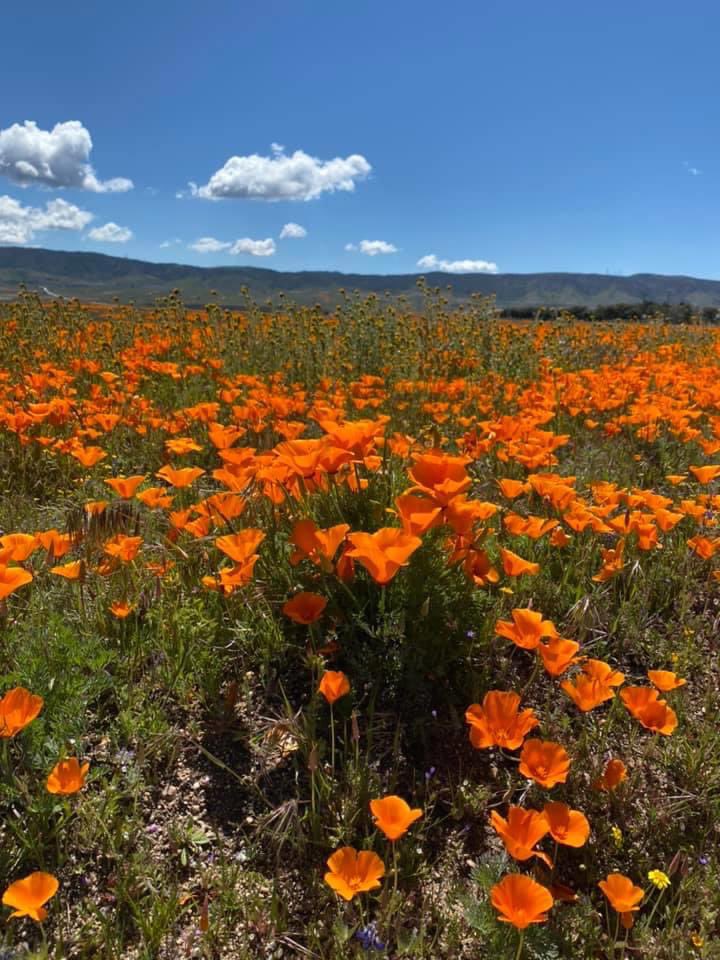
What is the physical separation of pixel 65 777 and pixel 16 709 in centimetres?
18

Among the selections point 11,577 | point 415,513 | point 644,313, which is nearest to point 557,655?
point 415,513

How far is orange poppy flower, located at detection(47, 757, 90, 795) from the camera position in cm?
132

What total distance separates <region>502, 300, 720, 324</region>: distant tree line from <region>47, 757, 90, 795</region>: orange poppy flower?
7.74 meters

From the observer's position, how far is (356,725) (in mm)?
1394

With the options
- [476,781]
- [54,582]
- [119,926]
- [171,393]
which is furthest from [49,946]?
[171,393]

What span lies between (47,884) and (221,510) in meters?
1.02

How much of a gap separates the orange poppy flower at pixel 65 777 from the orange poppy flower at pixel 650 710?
1240 mm

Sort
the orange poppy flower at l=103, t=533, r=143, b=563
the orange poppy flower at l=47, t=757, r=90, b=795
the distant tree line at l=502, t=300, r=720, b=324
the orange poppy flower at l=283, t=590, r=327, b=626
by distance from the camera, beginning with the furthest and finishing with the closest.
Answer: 1. the distant tree line at l=502, t=300, r=720, b=324
2. the orange poppy flower at l=103, t=533, r=143, b=563
3. the orange poppy flower at l=283, t=590, r=327, b=626
4. the orange poppy flower at l=47, t=757, r=90, b=795

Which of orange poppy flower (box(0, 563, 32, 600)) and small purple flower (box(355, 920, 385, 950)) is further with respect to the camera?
orange poppy flower (box(0, 563, 32, 600))

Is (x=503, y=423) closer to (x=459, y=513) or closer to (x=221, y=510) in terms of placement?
(x=459, y=513)

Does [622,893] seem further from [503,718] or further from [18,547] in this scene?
[18,547]

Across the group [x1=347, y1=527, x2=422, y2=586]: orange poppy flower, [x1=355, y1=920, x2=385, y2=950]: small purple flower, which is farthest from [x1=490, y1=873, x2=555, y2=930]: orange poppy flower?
[x1=347, y1=527, x2=422, y2=586]: orange poppy flower

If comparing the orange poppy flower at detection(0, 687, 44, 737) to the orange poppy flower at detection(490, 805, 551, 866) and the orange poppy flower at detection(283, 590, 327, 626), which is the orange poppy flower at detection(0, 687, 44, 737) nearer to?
the orange poppy flower at detection(283, 590, 327, 626)

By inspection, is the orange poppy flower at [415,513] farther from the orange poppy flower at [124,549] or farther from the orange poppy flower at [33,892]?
the orange poppy flower at [33,892]
